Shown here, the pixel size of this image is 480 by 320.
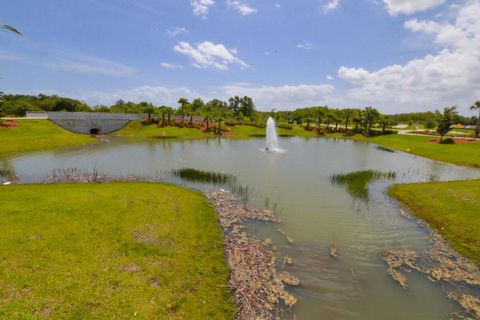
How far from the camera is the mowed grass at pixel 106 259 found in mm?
9406

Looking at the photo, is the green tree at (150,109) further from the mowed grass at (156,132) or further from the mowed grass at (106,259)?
Answer: the mowed grass at (106,259)

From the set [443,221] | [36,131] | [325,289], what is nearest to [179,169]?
[325,289]

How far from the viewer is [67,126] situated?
71188 mm

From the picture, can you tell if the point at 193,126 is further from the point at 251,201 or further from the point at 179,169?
the point at 251,201

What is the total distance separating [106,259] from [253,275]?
7599 mm

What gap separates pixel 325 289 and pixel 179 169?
2592 centimetres

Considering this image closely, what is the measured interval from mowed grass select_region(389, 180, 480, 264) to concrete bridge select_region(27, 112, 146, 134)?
8319cm

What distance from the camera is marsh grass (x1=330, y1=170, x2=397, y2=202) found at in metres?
25.4

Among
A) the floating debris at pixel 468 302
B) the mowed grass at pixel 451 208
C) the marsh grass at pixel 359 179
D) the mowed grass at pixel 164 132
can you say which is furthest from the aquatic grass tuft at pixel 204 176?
the mowed grass at pixel 164 132

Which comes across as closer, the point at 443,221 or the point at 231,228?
the point at 231,228

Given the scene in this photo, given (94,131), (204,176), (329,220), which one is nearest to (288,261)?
(329,220)

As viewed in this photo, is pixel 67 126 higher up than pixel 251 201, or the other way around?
pixel 67 126

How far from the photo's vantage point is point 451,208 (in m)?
20.4

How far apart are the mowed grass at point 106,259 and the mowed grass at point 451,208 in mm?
16111
